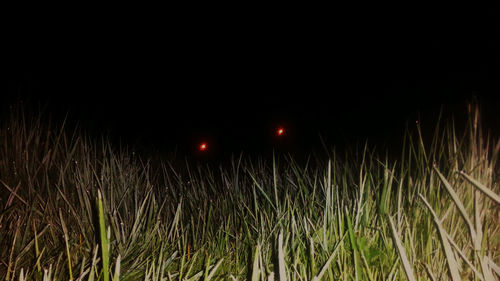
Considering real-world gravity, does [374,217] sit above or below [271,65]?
below

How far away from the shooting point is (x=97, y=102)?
25.8 feet

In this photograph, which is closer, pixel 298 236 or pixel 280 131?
pixel 298 236

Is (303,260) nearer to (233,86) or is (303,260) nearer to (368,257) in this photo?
(368,257)

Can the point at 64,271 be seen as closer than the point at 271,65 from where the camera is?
Yes

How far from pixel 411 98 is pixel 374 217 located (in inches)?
276

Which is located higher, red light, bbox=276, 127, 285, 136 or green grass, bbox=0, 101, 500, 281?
red light, bbox=276, 127, 285, 136

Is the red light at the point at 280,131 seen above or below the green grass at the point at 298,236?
above

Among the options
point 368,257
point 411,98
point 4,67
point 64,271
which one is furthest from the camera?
point 411,98

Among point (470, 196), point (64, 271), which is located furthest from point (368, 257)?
point (64, 271)

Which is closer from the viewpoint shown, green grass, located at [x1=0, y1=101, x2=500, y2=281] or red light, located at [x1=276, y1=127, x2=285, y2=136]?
green grass, located at [x1=0, y1=101, x2=500, y2=281]

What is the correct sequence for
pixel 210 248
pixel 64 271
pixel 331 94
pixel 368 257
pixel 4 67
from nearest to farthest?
pixel 368 257 → pixel 64 271 → pixel 210 248 → pixel 4 67 → pixel 331 94

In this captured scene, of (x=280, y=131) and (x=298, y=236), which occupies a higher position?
(x=280, y=131)

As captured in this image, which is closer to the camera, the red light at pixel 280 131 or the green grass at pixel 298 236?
the green grass at pixel 298 236

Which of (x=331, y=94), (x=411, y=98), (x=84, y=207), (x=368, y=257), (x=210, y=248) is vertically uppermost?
(x=331, y=94)
